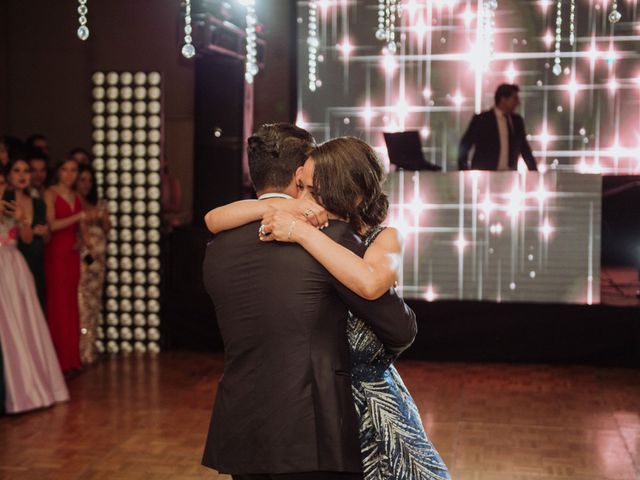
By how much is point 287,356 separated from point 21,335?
12.4ft

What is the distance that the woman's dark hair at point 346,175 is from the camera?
202 centimetres

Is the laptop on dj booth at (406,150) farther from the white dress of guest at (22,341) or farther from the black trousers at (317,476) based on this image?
the black trousers at (317,476)

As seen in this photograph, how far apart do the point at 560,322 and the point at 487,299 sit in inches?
19.5

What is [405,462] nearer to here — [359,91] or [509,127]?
[509,127]

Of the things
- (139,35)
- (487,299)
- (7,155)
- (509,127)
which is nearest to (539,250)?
(487,299)

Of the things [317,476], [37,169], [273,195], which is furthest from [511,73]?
[317,476]

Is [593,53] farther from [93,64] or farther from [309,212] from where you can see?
[309,212]

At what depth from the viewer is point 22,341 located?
5.42 m

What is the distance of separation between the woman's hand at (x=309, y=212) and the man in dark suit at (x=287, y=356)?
27mm

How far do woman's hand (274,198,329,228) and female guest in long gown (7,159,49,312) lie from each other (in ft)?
13.0

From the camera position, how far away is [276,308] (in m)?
1.98

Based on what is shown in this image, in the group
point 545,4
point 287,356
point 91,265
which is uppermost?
point 545,4

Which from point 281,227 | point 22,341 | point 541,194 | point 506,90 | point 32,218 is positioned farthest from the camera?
point 506,90

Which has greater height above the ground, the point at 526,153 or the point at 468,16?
the point at 468,16
